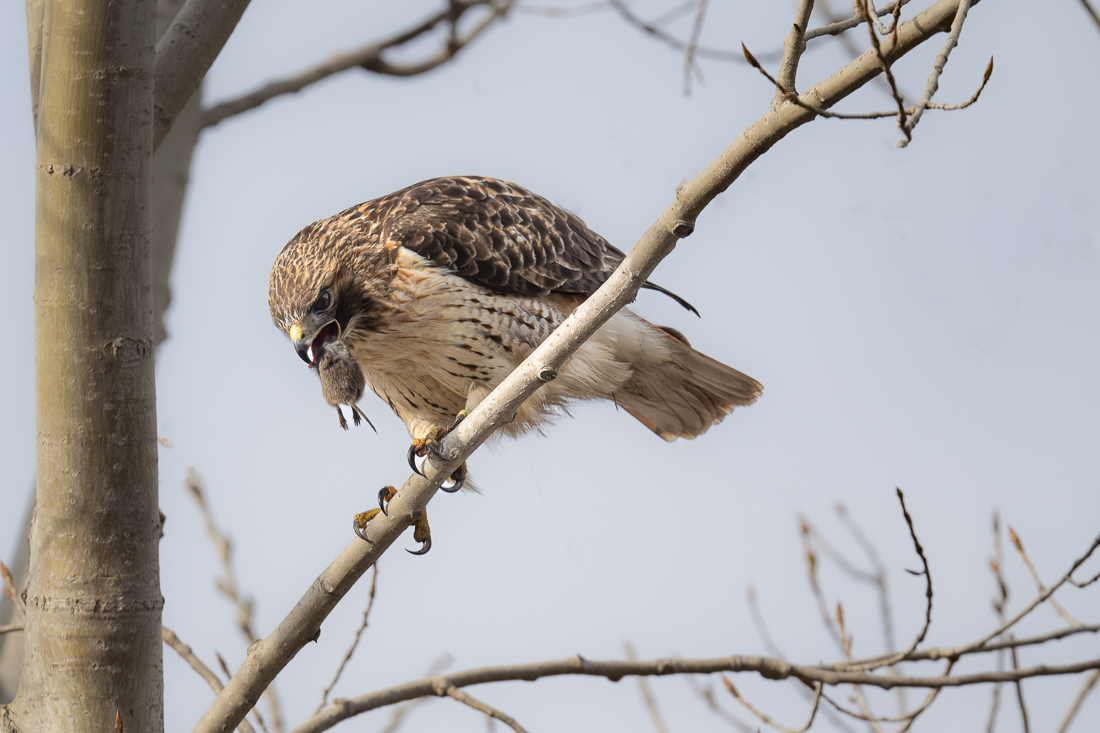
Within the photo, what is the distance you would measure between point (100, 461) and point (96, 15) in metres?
1.03

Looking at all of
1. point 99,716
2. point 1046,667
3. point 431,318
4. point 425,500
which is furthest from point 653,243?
point 99,716

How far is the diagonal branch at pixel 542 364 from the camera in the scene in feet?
5.41

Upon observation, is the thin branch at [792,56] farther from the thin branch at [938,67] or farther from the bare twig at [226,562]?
the bare twig at [226,562]

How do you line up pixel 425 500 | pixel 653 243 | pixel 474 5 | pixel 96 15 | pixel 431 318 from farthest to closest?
pixel 474 5
pixel 431 318
pixel 425 500
pixel 96 15
pixel 653 243

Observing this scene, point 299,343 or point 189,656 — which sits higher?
point 299,343

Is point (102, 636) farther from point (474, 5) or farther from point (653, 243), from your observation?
point (474, 5)

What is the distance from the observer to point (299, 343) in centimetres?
269

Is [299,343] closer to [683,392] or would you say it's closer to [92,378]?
[92,378]

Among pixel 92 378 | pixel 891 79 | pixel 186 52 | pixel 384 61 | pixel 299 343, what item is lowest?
pixel 92 378

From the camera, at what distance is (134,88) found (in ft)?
7.02

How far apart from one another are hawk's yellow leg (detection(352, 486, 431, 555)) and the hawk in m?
0.20

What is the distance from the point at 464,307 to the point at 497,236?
0.39 m

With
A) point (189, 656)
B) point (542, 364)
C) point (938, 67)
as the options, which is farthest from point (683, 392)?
point (938, 67)

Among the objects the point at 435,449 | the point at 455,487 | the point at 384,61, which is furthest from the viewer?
the point at 384,61
